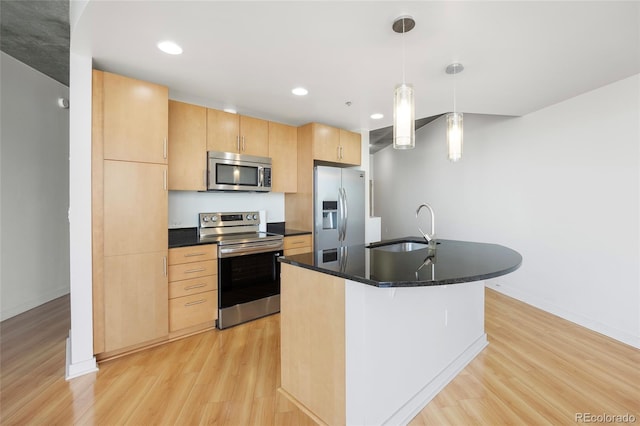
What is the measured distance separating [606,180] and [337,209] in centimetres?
278

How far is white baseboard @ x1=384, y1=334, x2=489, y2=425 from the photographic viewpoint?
166 centimetres

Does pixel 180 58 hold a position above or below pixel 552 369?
above

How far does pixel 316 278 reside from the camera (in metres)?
1.66

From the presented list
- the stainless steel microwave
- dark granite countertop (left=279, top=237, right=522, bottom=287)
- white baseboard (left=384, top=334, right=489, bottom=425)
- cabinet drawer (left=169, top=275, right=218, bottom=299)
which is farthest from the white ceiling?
white baseboard (left=384, top=334, right=489, bottom=425)

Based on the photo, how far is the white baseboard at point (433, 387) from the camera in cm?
166

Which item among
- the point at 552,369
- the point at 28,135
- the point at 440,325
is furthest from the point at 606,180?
the point at 28,135

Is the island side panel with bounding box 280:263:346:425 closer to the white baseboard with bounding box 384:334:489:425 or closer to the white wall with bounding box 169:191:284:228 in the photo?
the white baseboard with bounding box 384:334:489:425

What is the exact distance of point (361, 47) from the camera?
2.02 m

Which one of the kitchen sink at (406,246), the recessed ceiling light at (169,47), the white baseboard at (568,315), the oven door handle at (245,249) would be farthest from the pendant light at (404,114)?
the white baseboard at (568,315)

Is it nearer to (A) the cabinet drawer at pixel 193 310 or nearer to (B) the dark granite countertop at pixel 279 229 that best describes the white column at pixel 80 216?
(A) the cabinet drawer at pixel 193 310

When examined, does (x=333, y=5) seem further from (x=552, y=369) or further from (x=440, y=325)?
(x=552, y=369)

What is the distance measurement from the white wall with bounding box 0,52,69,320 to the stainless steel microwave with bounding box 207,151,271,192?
2.30m

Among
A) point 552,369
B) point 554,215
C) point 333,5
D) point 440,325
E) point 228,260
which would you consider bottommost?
point 552,369

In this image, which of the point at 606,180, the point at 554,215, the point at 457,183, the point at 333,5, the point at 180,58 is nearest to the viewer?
the point at 333,5
